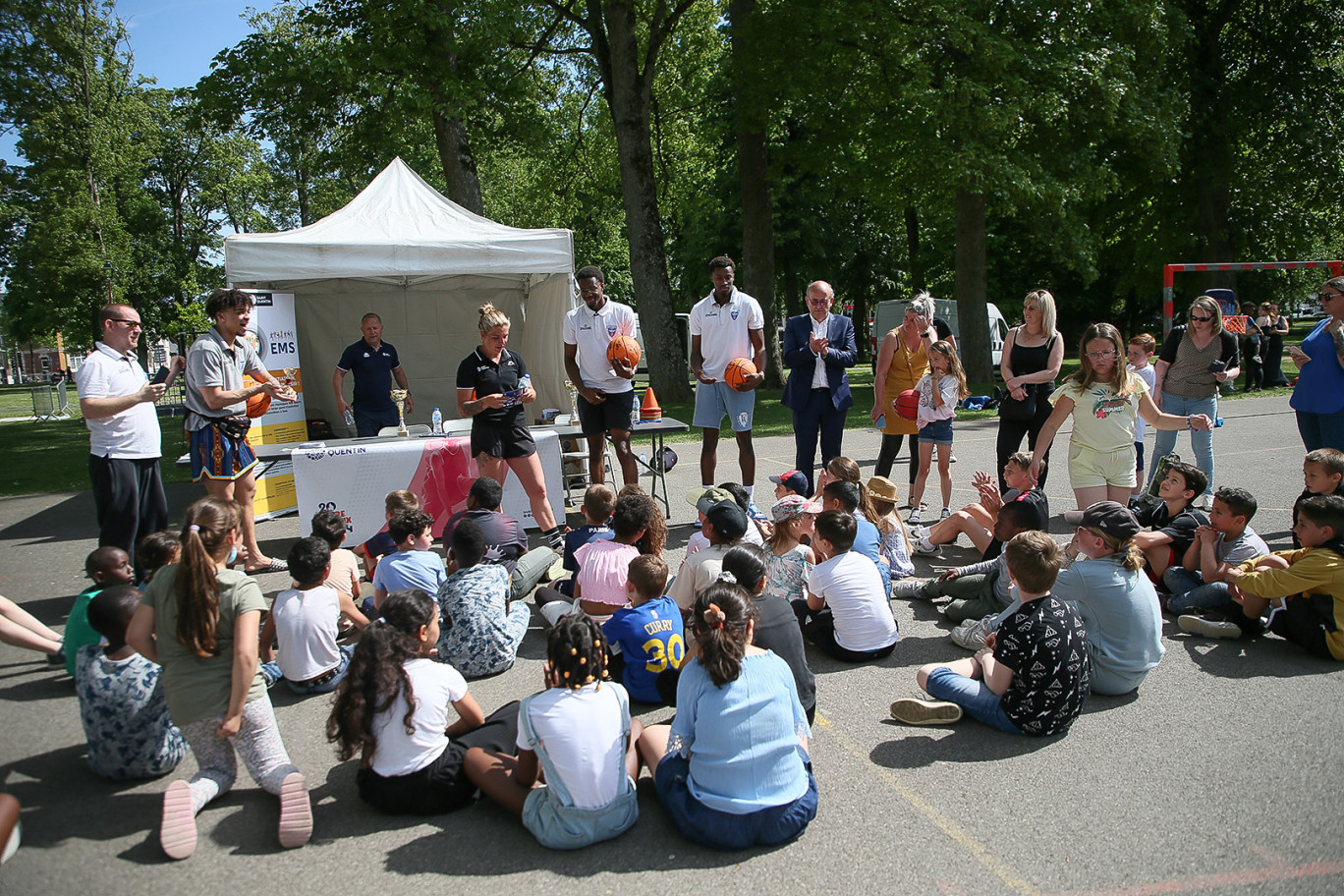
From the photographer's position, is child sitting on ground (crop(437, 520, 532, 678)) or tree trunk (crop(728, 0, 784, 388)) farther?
tree trunk (crop(728, 0, 784, 388))

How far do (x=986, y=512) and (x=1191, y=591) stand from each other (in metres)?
1.38

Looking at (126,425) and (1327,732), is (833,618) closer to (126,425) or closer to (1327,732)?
(1327,732)

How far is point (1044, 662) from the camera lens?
366cm

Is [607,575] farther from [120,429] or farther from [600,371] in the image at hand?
[120,429]

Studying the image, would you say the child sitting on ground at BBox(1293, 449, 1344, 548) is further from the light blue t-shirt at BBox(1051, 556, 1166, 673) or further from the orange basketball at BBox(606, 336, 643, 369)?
the orange basketball at BBox(606, 336, 643, 369)

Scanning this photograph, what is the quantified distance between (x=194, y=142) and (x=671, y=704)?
1821 inches

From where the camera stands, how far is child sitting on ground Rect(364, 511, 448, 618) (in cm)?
479

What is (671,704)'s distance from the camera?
427 centimetres

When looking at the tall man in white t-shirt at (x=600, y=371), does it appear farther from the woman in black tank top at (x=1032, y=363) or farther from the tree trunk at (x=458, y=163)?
the tree trunk at (x=458, y=163)

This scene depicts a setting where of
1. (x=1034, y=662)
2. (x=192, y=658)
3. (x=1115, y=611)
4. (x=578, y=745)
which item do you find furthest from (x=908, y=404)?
(x=192, y=658)

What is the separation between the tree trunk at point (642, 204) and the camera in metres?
17.5

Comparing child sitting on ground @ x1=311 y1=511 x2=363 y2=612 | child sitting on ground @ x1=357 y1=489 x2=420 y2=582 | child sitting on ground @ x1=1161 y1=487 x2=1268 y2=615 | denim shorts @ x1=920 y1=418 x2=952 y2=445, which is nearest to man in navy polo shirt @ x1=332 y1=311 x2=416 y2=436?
child sitting on ground @ x1=357 y1=489 x2=420 y2=582

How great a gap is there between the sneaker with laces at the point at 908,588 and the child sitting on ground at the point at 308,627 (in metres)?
3.45

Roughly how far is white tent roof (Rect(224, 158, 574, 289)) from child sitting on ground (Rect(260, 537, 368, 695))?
16.2ft
